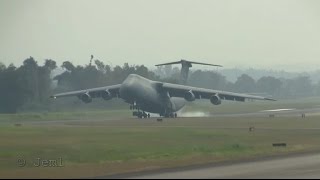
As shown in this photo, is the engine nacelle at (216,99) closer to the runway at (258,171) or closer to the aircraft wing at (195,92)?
the aircraft wing at (195,92)

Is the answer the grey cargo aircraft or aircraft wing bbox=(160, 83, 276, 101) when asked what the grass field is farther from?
aircraft wing bbox=(160, 83, 276, 101)

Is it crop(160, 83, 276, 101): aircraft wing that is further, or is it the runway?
crop(160, 83, 276, 101): aircraft wing

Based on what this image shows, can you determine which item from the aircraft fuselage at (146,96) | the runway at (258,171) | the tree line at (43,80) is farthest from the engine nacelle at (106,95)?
the runway at (258,171)

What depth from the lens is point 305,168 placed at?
3092 centimetres

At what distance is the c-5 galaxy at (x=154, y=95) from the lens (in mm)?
92000

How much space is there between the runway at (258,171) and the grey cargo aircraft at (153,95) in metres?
57.9

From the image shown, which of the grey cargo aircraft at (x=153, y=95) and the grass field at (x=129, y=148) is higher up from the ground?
the grey cargo aircraft at (x=153, y=95)

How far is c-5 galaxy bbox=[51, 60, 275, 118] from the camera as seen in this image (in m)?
92.0

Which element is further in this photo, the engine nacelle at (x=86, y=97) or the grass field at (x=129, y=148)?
the engine nacelle at (x=86, y=97)

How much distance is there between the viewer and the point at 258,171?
29.8 metres

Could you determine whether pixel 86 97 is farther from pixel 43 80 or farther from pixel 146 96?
pixel 43 80

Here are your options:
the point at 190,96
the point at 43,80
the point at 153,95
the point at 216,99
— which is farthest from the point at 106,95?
the point at 43,80

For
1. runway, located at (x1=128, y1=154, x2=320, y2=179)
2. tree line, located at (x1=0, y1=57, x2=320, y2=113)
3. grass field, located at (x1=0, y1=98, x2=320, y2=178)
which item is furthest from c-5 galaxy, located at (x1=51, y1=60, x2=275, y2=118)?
runway, located at (x1=128, y1=154, x2=320, y2=179)

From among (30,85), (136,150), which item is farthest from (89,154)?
(30,85)
